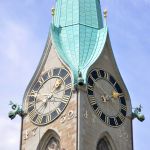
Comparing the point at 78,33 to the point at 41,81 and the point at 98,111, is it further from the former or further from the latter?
the point at 98,111

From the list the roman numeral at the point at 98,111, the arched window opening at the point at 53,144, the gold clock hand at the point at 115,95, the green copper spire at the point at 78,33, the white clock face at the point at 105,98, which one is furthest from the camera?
the green copper spire at the point at 78,33

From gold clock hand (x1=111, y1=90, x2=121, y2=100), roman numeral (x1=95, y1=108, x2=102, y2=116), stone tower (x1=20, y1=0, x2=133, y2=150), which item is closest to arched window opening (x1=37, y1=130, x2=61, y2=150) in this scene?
stone tower (x1=20, y1=0, x2=133, y2=150)

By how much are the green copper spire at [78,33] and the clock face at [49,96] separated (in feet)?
1.63

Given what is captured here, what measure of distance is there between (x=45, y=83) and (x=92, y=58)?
6.19 ft

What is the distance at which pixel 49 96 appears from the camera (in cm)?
2603

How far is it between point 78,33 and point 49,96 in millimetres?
2818

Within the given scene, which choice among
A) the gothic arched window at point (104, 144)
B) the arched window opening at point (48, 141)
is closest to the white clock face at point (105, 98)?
the gothic arched window at point (104, 144)

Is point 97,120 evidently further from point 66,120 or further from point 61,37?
point 61,37

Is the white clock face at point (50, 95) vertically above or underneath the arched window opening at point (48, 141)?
above

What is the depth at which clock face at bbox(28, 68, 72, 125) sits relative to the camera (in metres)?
25.6

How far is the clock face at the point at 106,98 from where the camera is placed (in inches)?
1011

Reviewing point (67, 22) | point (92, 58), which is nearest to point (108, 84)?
point (92, 58)

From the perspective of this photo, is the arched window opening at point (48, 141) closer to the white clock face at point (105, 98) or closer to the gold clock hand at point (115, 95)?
the white clock face at point (105, 98)

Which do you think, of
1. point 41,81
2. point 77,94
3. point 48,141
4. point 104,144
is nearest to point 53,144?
point 48,141
